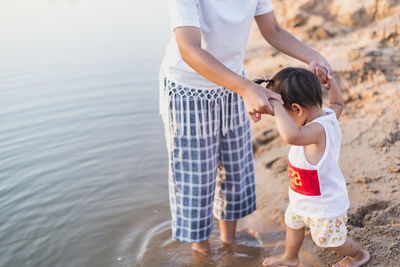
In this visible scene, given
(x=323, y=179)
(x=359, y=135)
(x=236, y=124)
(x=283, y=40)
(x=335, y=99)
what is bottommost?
(x=359, y=135)

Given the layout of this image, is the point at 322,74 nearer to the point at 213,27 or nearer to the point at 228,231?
the point at 213,27

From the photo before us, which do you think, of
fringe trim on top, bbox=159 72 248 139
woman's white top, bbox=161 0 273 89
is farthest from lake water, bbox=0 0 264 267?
woman's white top, bbox=161 0 273 89

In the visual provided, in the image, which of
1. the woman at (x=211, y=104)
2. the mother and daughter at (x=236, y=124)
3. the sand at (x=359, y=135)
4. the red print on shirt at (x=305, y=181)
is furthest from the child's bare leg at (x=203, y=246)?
the red print on shirt at (x=305, y=181)

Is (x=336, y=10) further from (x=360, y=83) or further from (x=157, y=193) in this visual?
(x=157, y=193)

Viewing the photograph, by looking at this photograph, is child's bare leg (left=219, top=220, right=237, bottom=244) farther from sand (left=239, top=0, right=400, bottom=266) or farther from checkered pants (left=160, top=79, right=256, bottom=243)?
sand (left=239, top=0, right=400, bottom=266)

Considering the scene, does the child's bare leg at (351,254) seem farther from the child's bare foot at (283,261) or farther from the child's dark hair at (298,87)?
the child's dark hair at (298,87)

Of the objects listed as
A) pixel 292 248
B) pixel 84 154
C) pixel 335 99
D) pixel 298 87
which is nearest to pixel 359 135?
pixel 335 99

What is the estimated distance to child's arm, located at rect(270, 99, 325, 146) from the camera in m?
1.67

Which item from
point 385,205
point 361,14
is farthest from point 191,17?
point 361,14

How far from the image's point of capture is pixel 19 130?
4.67 metres

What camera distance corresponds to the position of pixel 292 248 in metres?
2.18

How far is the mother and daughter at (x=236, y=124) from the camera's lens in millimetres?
1746

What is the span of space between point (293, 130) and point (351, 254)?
0.82 m

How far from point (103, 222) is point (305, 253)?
1537mm
